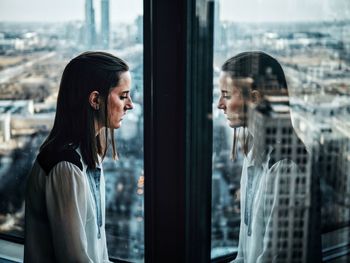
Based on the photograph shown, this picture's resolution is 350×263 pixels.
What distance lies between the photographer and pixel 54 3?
1.42 meters

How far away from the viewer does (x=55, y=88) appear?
56.2 inches

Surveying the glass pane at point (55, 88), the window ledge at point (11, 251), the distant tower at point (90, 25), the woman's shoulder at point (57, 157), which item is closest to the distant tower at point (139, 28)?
the glass pane at point (55, 88)

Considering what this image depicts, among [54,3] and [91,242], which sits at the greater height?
[54,3]

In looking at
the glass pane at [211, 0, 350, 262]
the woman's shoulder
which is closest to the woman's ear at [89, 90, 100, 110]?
the woman's shoulder

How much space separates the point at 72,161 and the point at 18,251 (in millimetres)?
325

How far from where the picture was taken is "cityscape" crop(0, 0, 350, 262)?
1.18 m

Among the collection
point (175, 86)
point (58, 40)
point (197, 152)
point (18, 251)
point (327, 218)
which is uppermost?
point (58, 40)

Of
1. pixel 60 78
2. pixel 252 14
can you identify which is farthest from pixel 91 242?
pixel 252 14

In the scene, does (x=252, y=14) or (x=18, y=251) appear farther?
(x=18, y=251)

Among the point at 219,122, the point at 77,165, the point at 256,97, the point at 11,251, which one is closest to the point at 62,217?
the point at 77,165

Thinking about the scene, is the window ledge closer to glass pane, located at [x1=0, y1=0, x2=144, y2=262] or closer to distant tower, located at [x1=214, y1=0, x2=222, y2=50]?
glass pane, located at [x1=0, y1=0, x2=144, y2=262]

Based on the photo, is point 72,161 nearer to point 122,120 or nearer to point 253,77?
point 122,120

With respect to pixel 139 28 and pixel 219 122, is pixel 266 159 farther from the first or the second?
pixel 139 28

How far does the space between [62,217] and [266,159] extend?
21.0 inches
